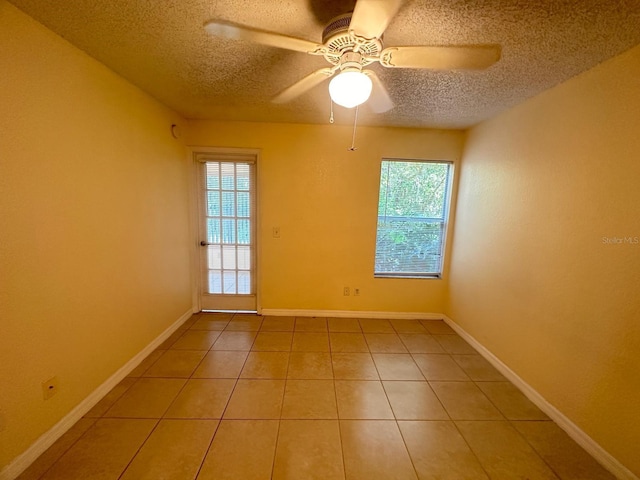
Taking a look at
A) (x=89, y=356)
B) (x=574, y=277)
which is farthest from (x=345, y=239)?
(x=89, y=356)

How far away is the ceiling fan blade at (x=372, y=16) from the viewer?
90 centimetres

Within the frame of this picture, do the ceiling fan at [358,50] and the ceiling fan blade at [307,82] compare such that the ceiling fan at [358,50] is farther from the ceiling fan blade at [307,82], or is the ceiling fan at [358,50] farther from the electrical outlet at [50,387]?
the electrical outlet at [50,387]

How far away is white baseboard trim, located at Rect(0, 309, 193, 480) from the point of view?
1289mm

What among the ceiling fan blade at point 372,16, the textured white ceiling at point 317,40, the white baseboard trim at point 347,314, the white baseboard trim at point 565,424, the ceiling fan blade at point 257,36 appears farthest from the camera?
the white baseboard trim at point 347,314

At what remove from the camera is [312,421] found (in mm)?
1668

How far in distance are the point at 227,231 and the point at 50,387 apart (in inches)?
78.0

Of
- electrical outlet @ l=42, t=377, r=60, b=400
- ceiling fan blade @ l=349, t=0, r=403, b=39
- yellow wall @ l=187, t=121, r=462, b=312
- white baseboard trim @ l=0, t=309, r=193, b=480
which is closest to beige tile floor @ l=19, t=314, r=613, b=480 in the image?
white baseboard trim @ l=0, t=309, r=193, b=480

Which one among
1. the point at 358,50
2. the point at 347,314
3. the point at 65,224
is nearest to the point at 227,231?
the point at 65,224

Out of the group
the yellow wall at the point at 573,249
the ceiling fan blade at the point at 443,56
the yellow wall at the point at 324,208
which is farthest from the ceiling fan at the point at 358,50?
the yellow wall at the point at 324,208

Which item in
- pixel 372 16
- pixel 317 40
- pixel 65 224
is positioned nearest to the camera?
pixel 372 16

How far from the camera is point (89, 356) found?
1714mm

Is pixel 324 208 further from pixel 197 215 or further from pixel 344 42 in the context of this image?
pixel 344 42

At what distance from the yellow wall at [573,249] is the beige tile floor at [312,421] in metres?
0.31

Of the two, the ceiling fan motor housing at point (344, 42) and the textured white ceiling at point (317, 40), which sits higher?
the textured white ceiling at point (317, 40)
